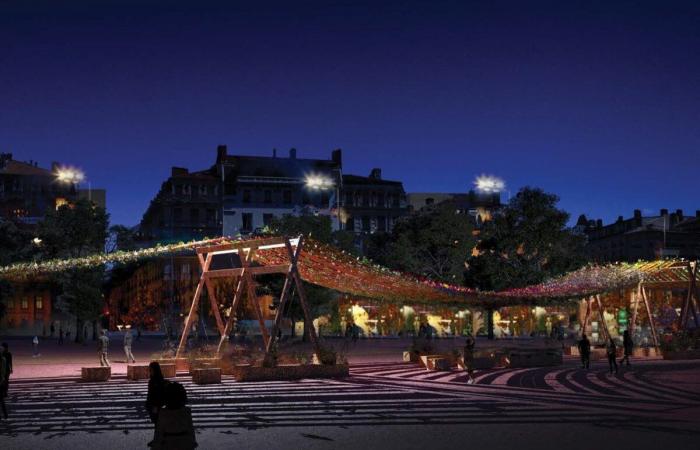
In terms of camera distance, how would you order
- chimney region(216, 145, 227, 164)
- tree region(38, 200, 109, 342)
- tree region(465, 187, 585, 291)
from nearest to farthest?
tree region(38, 200, 109, 342) → tree region(465, 187, 585, 291) → chimney region(216, 145, 227, 164)

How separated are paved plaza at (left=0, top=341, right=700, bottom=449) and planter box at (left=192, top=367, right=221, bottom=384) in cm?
51

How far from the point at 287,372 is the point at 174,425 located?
48.4 feet

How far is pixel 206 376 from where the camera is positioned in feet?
73.2

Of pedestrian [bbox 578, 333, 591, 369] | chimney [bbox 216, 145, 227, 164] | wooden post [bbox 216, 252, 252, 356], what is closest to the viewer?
wooden post [bbox 216, 252, 252, 356]

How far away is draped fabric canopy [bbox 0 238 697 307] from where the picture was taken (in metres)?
24.3

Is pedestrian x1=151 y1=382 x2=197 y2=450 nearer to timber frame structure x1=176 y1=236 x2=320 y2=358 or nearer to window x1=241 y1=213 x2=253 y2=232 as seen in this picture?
timber frame structure x1=176 y1=236 x2=320 y2=358

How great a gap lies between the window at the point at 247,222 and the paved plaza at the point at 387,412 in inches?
2384

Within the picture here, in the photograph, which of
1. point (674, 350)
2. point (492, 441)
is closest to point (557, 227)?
point (674, 350)

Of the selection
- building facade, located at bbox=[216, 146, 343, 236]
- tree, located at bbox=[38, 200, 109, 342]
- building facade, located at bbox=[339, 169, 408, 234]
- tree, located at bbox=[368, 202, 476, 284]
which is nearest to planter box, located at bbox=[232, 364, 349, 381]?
tree, located at bbox=[38, 200, 109, 342]

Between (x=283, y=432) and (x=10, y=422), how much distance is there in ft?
18.0

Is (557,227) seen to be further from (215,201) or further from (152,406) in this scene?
(152,406)

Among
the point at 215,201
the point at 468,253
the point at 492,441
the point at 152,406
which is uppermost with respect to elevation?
the point at 215,201

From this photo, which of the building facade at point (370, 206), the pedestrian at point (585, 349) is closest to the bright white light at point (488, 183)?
the building facade at point (370, 206)

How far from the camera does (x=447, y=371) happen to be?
27734mm
